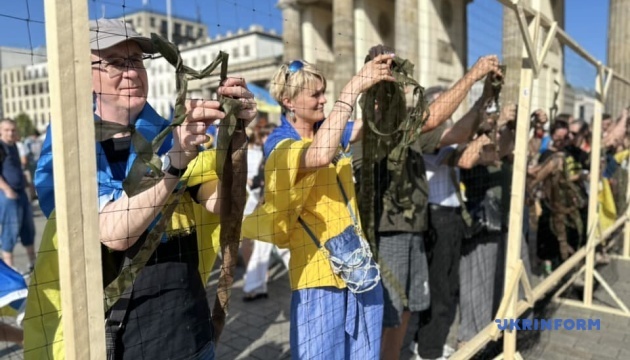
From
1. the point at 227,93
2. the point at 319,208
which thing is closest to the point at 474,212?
the point at 319,208

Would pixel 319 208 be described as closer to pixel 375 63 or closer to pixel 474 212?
pixel 375 63

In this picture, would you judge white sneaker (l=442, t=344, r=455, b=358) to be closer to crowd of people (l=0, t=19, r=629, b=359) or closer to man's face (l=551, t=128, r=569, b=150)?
crowd of people (l=0, t=19, r=629, b=359)

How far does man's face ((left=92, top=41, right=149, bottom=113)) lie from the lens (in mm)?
1256

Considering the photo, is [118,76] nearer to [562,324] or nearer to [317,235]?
[317,235]

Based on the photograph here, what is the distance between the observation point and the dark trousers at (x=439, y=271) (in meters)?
2.93

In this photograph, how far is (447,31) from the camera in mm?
19469

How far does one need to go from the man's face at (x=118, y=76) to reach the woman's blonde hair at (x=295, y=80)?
2.41 ft

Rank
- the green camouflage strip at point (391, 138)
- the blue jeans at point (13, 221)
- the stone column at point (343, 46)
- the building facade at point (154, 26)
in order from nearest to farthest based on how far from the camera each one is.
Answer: the building facade at point (154, 26)
the green camouflage strip at point (391, 138)
the blue jeans at point (13, 221)
the stone column at point (343, 46)

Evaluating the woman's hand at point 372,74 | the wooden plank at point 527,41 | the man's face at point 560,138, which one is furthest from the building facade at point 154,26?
the man's face at point 560,138

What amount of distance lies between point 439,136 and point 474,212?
0.93 meters

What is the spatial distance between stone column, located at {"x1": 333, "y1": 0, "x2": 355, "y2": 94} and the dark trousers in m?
14.4

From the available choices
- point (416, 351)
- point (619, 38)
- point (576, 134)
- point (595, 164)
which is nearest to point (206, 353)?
point (416, 351)

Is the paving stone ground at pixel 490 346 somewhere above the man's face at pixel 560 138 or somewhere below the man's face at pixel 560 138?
below

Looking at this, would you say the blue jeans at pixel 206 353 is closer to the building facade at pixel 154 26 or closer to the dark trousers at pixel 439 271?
the building facade at pixel 154 26
